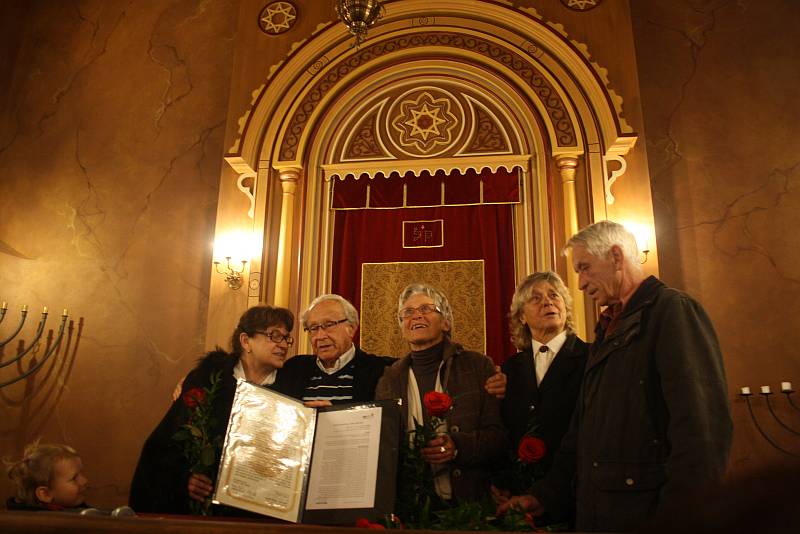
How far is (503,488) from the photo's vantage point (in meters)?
2.33

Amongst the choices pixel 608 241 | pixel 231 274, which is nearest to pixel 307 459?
pixel 608 241

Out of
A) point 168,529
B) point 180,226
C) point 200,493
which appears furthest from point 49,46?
point 168,529

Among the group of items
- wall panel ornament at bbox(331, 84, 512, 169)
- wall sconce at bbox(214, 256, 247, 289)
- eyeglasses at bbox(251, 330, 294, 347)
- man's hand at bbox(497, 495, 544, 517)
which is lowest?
man's hand at bbox(497, 495, 544, 517)

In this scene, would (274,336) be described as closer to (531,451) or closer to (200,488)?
(200,488)

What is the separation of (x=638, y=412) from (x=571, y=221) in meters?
3.02

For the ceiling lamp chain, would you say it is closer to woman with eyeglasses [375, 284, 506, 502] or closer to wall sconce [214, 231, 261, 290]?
woman with eyeglasses [375, 284, 506, 502]

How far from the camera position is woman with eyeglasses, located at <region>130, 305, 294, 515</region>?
237cm

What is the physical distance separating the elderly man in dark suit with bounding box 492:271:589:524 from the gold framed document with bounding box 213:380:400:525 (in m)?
0.52

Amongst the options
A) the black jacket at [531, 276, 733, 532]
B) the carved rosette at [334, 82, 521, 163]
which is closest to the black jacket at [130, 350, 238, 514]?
the black jacket at [531, 276, 733, 532]

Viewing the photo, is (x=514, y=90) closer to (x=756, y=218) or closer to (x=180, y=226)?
(x=756, y=218)

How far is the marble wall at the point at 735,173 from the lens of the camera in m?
4.80

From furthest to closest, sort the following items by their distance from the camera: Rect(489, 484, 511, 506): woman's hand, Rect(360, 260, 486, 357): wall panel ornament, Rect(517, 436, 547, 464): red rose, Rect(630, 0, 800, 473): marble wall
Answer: Rect(360, 260, 486, 357): wall panel ornament
Rect(630, 0, 800, 473): marble wall
Rect(489, 484, 511, 506): woman's hand
Rect(517, 436, 547, 464): red rose

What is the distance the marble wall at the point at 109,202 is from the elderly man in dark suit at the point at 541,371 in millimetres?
3295

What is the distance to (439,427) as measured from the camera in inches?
91.1
